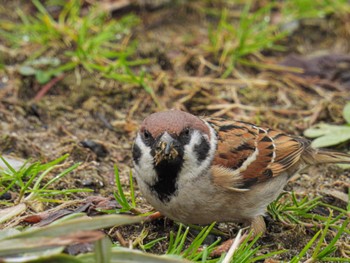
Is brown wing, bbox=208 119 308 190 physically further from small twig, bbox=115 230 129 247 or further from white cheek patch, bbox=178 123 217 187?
small twig, bbox=115 230 129 247

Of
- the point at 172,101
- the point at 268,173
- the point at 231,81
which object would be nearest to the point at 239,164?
the point at 268,173

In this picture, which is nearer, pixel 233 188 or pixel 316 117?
pixel 233 188

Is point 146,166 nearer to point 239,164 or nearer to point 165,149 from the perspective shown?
point 165,149

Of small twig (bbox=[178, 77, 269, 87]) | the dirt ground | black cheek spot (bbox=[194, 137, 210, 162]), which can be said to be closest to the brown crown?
black cheek spot (bbox=[194, 137, 210, 162])

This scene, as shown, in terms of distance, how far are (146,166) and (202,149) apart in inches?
13.2

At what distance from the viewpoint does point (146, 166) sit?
3.38 meters

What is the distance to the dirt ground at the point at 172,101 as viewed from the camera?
14.2 ft

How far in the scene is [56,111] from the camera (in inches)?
198

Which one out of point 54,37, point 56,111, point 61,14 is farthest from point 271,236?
point 61,14

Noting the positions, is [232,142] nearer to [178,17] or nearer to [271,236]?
[271,236]

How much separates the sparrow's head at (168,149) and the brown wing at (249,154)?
0.53 ft

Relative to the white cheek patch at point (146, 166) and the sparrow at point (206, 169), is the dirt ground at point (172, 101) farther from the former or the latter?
the white cheek patch at point (146, 166)

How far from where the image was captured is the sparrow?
3.35 m

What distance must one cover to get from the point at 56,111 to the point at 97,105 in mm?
321
